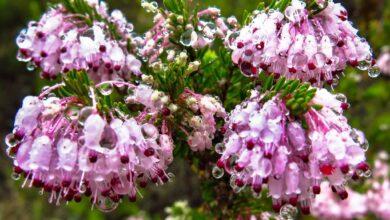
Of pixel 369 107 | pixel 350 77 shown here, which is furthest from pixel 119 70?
pixel 369 107

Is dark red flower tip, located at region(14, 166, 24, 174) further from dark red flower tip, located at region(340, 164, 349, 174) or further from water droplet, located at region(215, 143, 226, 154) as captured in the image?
dark red flower tip, located at region(340, 164, 349, 174)

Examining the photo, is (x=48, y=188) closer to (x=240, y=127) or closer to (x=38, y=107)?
(x=38, y=107)

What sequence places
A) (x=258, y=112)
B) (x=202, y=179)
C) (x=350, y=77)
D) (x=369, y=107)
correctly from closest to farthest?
(x=258, y=112), (x=202, y=179), (x=350, y=77), (x=369, y=107)

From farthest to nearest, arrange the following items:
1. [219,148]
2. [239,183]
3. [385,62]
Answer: [385,62] < [219,148] < [239,183]

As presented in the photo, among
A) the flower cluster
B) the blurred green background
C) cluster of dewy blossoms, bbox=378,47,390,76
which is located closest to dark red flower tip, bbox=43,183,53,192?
the flower cluster

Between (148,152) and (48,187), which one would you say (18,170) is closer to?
(48,187)

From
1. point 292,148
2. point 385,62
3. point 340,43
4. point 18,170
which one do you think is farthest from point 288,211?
point 385,62

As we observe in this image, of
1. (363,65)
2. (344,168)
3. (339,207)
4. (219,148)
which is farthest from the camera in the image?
(339,207)
